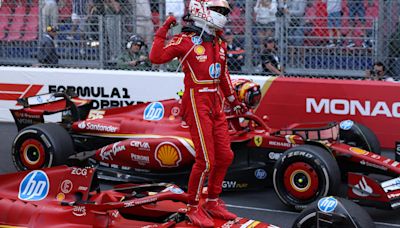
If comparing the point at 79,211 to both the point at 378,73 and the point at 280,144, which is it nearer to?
the point at 280,144

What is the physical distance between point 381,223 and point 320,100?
3.12 m

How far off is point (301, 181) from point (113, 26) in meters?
5.32

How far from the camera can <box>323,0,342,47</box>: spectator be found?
37.0 ft

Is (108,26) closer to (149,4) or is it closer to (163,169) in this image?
(149,4)

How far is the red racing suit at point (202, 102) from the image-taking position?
6668 mm

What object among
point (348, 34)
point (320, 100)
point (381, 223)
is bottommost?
point (381, 223)

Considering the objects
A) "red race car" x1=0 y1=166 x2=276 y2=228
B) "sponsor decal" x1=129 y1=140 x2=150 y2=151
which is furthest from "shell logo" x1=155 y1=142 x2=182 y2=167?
"red race car" x1=0 y1=166 x2=276 y2=228

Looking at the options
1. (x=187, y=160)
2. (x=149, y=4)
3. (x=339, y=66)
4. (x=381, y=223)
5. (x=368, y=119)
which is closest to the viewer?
(x=381, y=223)

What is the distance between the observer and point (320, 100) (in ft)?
34.7

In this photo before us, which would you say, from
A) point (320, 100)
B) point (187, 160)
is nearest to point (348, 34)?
point (320, 100)

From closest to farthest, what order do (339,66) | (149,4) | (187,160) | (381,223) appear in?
1. (381,223)
2. (187,160)
3. (339,66)
4. (149,4)

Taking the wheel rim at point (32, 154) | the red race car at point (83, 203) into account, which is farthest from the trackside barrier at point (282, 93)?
the red race car at point (83, 203)

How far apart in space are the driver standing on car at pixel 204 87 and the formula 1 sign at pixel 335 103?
12.8ft

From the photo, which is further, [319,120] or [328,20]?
[328,20]
